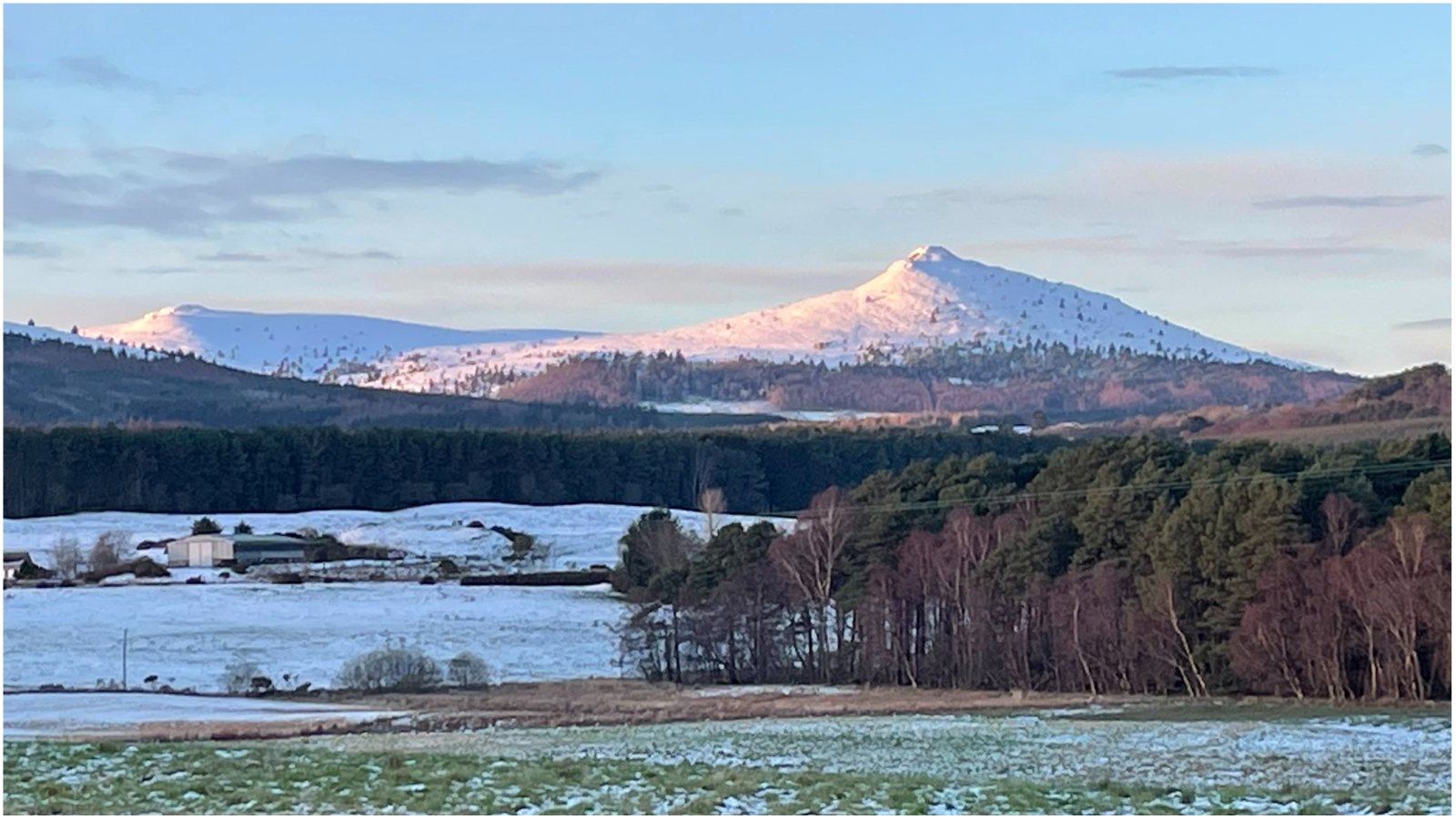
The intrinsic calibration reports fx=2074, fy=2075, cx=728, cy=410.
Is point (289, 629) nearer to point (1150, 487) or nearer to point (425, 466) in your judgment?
point (1150, 487)

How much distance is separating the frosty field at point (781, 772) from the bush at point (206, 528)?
62.1 metres

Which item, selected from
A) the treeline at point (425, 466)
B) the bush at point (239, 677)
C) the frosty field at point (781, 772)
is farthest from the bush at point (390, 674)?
the treeline at point (425, 466)

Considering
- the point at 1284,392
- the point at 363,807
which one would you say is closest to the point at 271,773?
the point at 363,807

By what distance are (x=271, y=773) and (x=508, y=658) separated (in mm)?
31061

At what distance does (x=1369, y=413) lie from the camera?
71188 millimetres

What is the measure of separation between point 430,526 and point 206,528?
10920mm

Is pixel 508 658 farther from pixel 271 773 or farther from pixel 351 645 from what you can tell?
pixel 271 773

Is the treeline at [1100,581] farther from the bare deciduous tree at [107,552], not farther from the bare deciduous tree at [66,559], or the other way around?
the bare deciduous tree at [107,552]

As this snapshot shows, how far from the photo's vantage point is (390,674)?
1711 inches

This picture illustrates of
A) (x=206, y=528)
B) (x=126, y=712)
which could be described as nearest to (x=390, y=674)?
(x=126, y=712)

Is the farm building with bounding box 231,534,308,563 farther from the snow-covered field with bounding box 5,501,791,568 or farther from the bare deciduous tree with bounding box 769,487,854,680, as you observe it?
the bare deciduous tree with bounding box 769,487,854,680

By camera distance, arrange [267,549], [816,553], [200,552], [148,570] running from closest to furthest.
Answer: [816,553] < [148,570] < [200,552] < [267,549]

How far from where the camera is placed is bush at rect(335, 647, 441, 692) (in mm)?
42844

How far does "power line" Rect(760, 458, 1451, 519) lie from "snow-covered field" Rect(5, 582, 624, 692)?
837cm
